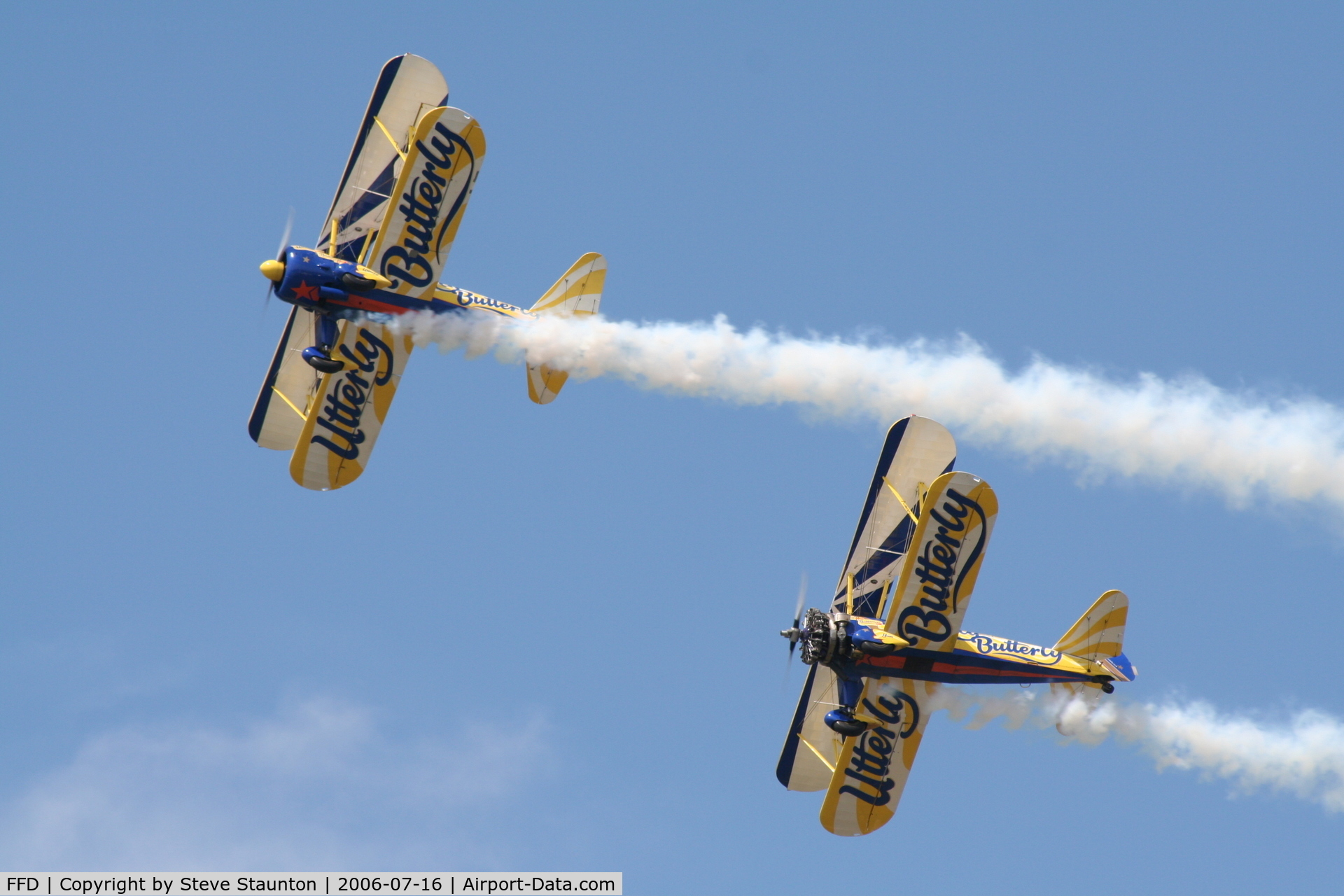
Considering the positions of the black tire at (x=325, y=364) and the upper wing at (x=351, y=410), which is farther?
the upper wing at (x=351, y=410)

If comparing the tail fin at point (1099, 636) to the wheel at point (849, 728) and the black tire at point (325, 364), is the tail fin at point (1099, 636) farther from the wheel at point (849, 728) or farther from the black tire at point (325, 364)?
the black tire at point (325, 364)

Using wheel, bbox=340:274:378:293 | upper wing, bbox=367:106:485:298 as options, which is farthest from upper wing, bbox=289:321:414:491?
upper wing, bbox=367:106:485:298

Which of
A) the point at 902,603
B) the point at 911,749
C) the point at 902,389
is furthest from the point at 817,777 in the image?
the point at 902,389

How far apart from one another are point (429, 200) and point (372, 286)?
2223 millimetres

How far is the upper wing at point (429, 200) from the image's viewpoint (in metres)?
42.5

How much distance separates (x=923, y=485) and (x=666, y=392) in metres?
6.40

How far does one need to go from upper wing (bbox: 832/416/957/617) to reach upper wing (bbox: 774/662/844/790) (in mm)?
1769

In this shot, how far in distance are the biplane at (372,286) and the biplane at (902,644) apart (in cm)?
892

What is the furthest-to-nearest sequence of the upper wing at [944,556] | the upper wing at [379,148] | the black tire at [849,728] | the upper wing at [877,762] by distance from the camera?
the upper wing at [379,148], the upper wing at [877,762], the black tire at [849,728], the upper wing at [944,556]

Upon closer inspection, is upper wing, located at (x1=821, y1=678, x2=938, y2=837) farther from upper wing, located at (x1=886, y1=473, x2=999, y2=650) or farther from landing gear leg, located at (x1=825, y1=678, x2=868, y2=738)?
upper wing, located at (x1=886, y1=473, x2=999, y2=650)

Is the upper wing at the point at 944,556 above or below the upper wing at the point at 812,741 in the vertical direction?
above

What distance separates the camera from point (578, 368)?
46.3m

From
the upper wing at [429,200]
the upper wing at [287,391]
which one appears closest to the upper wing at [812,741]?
the upper wing at [429,200]

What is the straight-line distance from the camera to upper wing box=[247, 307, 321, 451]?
45812mm
